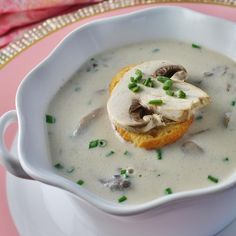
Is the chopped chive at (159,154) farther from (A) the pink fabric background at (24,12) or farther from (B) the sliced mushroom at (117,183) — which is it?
(A) the pink fabric background at (24,12)

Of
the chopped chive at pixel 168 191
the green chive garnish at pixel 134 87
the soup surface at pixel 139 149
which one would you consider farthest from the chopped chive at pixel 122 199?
the green chive garnish at pixel 134 87

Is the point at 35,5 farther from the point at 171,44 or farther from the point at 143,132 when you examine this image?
the point at 143,132

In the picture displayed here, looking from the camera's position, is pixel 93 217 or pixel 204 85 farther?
pixel 204 85

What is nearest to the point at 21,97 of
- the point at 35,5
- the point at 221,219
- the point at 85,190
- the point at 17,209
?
the point at 17,209

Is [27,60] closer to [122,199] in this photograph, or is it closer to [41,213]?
[41,213]

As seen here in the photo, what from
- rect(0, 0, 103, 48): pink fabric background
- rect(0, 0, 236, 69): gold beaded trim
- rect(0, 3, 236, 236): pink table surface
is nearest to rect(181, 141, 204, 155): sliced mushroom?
rect(0, 3, 236, 236): pink table surface

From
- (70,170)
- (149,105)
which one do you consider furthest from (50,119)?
(149,105)

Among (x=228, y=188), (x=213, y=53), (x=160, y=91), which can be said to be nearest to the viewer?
(x=228, y=188)
